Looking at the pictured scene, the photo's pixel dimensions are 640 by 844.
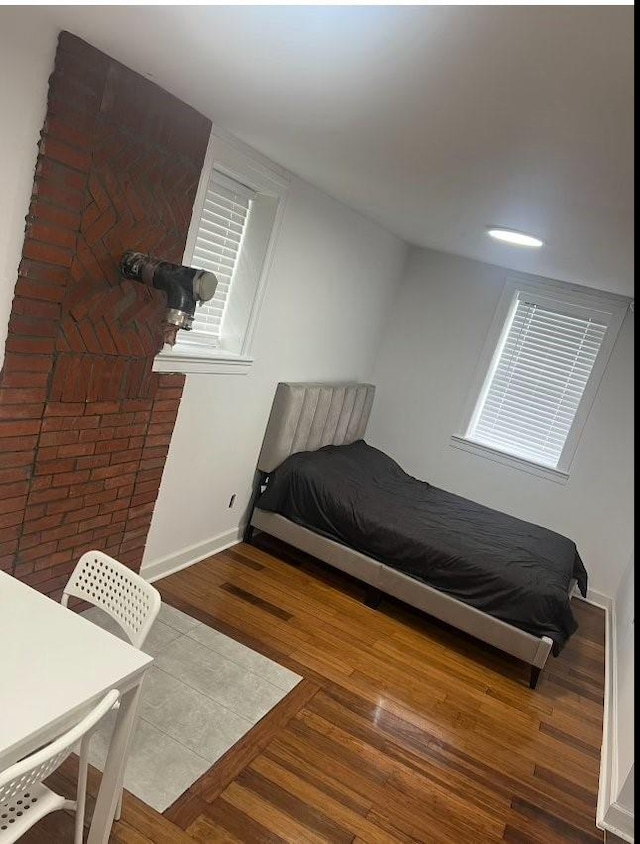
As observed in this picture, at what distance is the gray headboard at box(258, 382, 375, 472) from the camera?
4.23 meters

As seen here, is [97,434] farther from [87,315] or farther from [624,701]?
[624,701]

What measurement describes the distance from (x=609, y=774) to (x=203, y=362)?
2.80 m

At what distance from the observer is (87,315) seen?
8.24ft

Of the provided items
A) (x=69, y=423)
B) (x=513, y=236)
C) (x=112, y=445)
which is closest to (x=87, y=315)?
(x=69, y=423)

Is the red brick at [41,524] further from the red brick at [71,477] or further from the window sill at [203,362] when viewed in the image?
the window sill at [203,362]

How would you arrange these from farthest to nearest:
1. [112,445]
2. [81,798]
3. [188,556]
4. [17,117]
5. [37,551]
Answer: [188,556]
[112,445]
[37,551]
[17,117]
[81,798]

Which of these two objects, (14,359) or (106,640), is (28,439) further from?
(106,640)

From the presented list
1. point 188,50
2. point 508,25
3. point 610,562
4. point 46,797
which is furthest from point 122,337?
point 610,562

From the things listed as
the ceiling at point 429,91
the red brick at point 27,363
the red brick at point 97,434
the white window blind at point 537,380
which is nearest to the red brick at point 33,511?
the red brick at point 97,434

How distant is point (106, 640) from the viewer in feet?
5.63

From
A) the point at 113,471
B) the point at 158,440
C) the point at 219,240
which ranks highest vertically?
the point at 219,240

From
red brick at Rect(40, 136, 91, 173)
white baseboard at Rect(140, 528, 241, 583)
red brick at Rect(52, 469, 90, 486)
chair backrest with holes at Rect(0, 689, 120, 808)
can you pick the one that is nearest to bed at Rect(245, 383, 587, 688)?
white baseboard at Rect(140, 528, 241, 583)

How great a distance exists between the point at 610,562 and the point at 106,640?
4531 mm

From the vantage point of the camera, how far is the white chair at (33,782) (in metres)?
1.23
